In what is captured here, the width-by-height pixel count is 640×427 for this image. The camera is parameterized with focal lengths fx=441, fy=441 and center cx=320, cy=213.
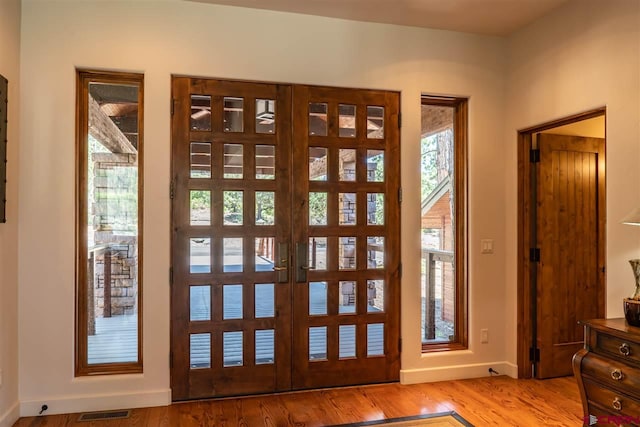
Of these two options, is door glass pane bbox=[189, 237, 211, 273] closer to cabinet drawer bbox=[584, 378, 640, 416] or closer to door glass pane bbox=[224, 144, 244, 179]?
door glass pane bbox=[224, 144, 244, 179]

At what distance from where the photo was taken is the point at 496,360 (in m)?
3.75

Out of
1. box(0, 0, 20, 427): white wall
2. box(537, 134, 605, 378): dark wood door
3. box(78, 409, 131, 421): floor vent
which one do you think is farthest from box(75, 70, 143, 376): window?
box(537, 134, 605, 378): dark wood door

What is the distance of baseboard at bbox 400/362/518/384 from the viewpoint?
11.5 feet

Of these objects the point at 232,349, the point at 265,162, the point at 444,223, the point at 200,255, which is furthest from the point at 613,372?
the point at 200,255

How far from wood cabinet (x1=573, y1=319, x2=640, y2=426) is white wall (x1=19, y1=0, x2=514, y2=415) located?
4.22 ft

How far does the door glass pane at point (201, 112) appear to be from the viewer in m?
3.20

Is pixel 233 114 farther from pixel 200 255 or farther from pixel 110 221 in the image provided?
pixel 110 221

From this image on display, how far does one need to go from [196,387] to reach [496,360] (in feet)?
8.05

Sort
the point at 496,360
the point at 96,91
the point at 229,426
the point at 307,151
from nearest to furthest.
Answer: the point at 229,426
the point at 96,91
the point at 307,151
the point at 496,360

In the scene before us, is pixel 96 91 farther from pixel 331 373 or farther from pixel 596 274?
pixel 596 274

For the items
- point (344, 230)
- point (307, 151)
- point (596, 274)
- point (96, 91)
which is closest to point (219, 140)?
point (307, 151)

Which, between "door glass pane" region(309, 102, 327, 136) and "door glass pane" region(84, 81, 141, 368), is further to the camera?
"door glass pane" region(309, 102, 327, 136)

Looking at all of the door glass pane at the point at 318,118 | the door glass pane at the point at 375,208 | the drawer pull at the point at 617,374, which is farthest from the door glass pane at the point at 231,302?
the drawer pull at the point at 617,374

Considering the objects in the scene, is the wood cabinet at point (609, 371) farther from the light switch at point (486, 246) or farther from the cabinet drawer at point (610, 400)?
the light switch at point (486, 246)
